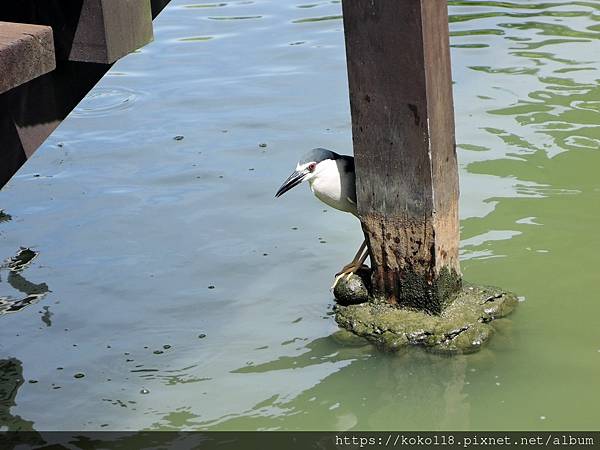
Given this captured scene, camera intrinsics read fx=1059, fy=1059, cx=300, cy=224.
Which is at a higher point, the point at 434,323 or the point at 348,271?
the point at 348,271

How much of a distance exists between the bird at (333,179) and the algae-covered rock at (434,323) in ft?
0.66

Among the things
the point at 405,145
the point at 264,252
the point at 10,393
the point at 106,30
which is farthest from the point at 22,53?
the point at 264,252

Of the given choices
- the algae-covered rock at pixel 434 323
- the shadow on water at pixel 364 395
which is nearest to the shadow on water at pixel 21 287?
the shadow on water at pixel 364 395

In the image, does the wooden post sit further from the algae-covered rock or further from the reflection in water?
the reflection in water

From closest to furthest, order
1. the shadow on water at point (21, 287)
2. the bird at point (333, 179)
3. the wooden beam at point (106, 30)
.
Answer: the wooden beam at point (106, 30) < the bird at point (333, 179) < the shadow on water at point (21, 287)

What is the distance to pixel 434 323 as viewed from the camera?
14.3 ft

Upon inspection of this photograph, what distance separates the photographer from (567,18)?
9.20m

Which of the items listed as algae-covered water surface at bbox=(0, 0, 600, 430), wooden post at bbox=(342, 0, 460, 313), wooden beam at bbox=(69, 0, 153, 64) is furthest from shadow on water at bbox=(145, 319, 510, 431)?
wooden beam at bbox=(69, 0, 153, 64)

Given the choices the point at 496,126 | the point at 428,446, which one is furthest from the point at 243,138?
the point at 428,446

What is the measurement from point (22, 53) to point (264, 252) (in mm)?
2989

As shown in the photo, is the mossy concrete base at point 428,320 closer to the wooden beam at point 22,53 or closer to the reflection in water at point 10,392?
the reflection in water at point 10,392

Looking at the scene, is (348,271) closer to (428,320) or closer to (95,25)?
(428,320)

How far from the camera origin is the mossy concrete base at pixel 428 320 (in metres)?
4.35

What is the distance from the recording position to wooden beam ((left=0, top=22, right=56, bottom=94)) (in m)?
2.56
